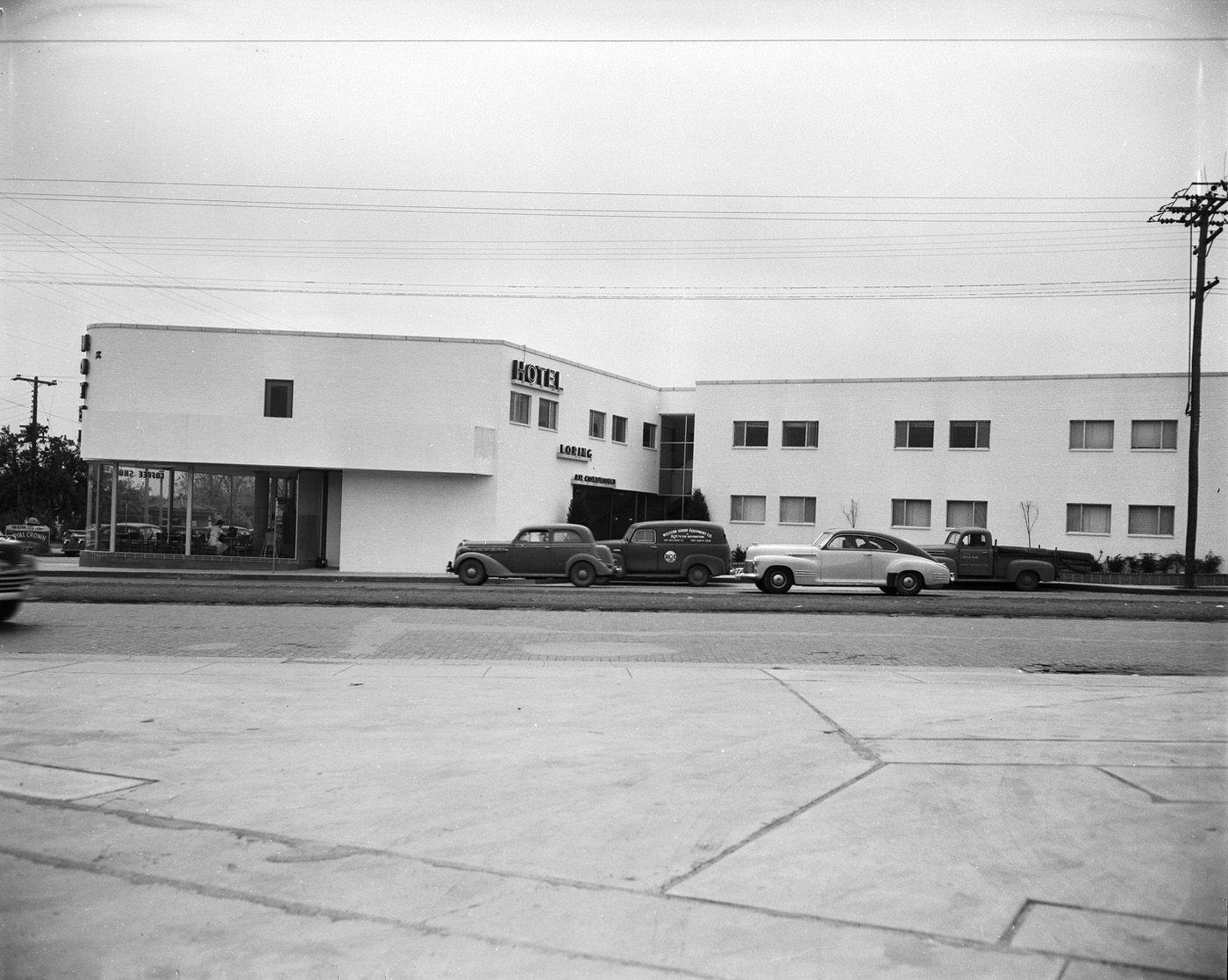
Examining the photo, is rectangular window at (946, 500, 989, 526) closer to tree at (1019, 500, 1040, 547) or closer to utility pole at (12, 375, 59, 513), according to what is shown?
tree at (1019, 500, 1040, 547)

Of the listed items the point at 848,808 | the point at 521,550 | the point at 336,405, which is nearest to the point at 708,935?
the point at 848,808

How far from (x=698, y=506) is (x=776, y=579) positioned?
56.4ft

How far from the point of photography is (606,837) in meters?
5.01

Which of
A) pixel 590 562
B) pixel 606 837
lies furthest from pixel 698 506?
pixel 606 837

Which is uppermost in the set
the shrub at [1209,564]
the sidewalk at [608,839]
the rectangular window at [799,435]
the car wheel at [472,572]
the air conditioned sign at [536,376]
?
the air conditioned sign at [536,376]

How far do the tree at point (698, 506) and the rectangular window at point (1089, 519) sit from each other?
1393cm

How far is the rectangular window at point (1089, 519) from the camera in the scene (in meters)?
39.3

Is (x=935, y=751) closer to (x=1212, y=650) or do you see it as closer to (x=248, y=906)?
(x=248, y=906)

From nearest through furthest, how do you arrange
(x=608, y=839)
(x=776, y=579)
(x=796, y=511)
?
1. (x=608, y=839)
2. (x=776, y=579)
3. (x=796, y=511)

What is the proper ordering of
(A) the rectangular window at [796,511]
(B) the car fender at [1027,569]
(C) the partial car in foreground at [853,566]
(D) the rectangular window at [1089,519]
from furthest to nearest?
Answer: (A) the rectangular window at [796,511], (D) the rectangular window at [1089,519], (B) the car fender at [1027,569], (C) the partial car in foreground at [853,566]

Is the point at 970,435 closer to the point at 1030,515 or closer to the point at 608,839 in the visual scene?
the point at 1030,515

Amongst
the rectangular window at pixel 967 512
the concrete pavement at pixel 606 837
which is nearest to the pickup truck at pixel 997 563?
the rectangular window at pixel 967 512

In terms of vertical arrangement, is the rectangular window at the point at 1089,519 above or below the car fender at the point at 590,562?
above

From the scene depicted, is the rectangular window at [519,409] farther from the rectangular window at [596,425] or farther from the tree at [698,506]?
the tree at [698,506]
